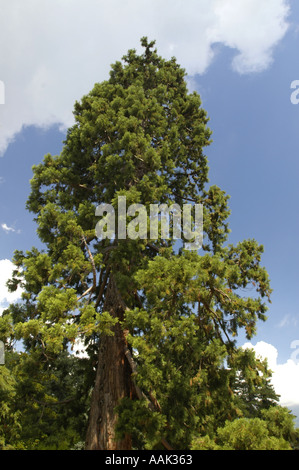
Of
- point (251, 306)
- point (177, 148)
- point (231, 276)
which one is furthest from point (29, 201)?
point (251, 306)

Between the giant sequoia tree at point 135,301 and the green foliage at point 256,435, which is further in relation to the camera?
the giant sequoia tree at point 135,301

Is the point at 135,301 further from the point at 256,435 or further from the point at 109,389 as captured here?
the point at 256,435

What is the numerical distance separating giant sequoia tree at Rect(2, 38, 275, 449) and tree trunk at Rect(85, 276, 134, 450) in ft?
0.08

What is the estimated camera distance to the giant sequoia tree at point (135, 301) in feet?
15.7

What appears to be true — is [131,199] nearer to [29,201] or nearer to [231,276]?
[231,276]

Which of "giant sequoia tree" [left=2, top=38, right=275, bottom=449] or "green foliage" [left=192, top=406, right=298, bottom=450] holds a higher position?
"giant sequoia tree" [left=2, top=38, right=275, bottom=449]

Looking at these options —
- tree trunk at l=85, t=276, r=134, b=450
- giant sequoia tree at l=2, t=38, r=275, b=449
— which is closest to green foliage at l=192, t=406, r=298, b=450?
giant sequoia tree at l=2, t=38, r=275, b=449

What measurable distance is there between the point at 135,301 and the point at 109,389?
256 centimetres

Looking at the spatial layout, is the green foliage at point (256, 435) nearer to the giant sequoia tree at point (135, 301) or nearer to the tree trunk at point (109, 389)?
the giant sequoia tree at point (135, 301)

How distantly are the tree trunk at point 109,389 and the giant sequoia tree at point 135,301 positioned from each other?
0.03m

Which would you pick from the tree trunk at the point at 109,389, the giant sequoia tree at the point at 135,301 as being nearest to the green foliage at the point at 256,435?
the giant sequoia tree at the point at 135,301

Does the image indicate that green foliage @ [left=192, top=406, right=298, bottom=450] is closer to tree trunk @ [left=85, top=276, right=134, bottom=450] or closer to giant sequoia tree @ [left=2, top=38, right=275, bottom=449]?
giant sequoia tree @ [left=2, top=38, right=275, bottom=449]

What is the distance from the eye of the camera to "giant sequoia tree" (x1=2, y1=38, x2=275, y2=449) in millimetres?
4773
